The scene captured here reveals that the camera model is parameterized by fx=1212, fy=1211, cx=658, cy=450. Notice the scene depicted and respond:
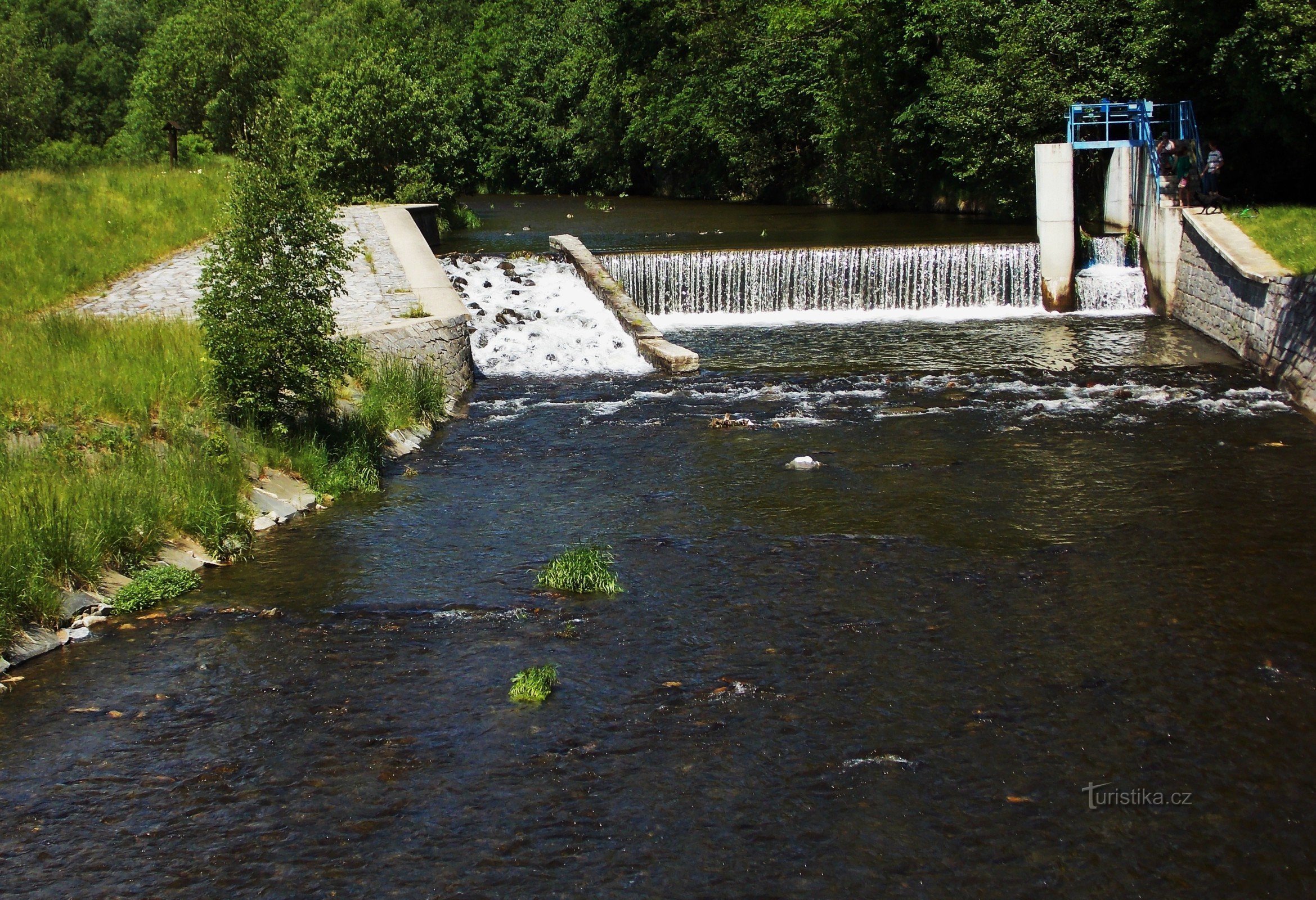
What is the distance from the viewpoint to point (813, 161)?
4238 cm

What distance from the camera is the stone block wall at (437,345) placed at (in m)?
14.7

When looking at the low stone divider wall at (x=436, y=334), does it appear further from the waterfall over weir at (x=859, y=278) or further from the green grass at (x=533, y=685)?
the green grass at (x=533, y=685)

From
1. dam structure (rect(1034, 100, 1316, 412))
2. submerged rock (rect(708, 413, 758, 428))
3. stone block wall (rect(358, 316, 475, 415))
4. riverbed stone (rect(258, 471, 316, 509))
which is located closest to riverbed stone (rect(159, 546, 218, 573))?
riverbed stone (rect(258, 471, 316, 509))

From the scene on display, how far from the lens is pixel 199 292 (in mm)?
17469

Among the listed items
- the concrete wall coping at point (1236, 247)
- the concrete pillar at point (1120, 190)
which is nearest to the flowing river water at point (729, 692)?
the concrete wall coping at point (1236, 247)

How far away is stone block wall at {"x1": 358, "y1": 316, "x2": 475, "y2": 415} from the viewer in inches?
579

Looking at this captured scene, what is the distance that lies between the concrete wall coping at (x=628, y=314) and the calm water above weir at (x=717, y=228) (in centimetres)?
341

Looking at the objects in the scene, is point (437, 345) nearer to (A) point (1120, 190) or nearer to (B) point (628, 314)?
(B) point (628, 314)

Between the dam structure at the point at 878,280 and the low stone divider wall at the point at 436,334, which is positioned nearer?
the low stone divider wall at the point at 436,334

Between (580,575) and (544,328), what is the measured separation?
10909 millimetres

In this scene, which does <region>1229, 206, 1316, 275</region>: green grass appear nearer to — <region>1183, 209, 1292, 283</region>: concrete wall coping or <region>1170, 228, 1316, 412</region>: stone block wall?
<region>1183, 209, 1292, 283</region>: concrete wall coping

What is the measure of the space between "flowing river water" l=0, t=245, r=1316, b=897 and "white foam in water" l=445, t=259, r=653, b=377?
5197 millimetres

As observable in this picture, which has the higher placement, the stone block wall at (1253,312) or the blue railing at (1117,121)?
the blue railing at (1117,121)

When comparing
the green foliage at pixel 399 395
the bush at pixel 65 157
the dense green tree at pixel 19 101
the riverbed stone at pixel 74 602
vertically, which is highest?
the dense green tree at pixel 19 101
